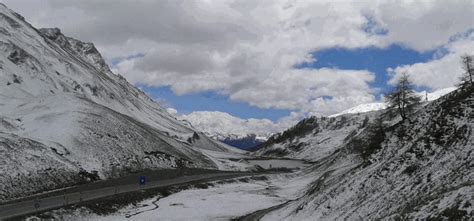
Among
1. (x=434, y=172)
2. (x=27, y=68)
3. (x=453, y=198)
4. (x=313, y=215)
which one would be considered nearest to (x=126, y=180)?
(x=313, y=215)

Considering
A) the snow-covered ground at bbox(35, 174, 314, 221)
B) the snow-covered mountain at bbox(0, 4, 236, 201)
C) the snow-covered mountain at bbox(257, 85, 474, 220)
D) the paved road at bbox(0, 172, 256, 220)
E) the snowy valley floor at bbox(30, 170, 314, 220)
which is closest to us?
the snow-covered mountain at bbox(257, 85, 474, 220)

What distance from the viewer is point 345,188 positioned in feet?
123

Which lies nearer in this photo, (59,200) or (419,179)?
(419,179)

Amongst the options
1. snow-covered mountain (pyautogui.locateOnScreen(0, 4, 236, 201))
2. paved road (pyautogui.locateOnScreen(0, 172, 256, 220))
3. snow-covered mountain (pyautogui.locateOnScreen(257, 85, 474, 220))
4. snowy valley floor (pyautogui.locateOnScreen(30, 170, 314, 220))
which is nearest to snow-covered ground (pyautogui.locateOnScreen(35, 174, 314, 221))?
snowy valley floor (pyautogui.locateOnScreen(30, 170, 314, 220))

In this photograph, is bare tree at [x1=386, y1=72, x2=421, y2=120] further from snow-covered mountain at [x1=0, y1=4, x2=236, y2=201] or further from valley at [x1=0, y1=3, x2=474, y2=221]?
snow-covered mountain at [x1=0, y1=4, x2=236, y2=201]

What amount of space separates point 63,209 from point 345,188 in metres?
27.7

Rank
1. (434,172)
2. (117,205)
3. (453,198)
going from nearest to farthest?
(453,198) → (434,172) → (117,205)

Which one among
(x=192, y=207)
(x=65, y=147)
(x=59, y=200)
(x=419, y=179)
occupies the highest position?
(x=65, y=147)

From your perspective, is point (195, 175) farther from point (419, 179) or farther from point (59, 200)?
point (419, 179)

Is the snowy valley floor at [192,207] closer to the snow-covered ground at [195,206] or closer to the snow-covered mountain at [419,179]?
the snow-covered ground at [195,206]

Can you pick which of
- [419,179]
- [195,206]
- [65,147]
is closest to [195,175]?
[65,147]

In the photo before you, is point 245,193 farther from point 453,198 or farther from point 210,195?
point 453,198

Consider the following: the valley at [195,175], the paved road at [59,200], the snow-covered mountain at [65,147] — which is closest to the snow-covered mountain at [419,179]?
the valley at [195,175]

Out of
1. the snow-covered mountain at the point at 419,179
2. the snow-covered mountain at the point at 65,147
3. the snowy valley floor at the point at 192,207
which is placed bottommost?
the snowy valley floor at the point at 192,207
